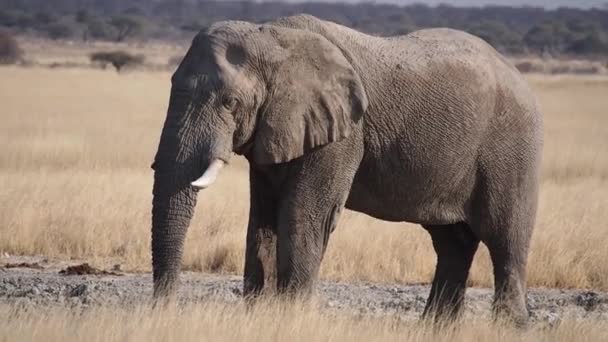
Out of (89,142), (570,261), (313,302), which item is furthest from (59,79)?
(313,302)

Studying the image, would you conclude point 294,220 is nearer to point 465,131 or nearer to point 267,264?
point 267,264

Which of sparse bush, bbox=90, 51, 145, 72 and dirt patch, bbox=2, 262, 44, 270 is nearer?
dirt patch, bbox=2, 262, 44, 270

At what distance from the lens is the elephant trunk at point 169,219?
739 centimetres

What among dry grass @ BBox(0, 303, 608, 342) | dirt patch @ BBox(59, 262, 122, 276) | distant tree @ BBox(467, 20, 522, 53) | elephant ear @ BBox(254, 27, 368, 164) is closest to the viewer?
dry grass @ BBox(0, 303, 608, 342)

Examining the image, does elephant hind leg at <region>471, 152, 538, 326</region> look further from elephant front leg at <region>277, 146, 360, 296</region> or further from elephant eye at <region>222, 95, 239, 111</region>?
elephant eye at <region>222, 95, 239, 111</region>

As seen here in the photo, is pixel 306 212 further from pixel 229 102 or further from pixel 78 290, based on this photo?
pixel 78 290

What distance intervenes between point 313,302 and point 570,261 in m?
4.13

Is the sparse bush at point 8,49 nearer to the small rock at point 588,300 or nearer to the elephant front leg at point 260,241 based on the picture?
the small rock at point 588,300

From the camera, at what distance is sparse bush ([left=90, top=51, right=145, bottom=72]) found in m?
57.7

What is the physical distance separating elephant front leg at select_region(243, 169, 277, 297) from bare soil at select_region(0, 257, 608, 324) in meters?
0.73

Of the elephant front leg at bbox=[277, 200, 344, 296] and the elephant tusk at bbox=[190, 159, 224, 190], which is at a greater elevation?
the elephant tusk at bbox=[190, 159, 224, 190]

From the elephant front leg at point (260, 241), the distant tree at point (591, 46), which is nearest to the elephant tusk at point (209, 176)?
the elephant front leg at point (260, 241)

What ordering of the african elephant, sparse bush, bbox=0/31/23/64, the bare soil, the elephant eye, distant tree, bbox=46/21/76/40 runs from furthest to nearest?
distant tree, bbox=46/21/76/40
sparse bush, bbox=0/31/23/64
the bare soil
the elephant eye
the african elephant

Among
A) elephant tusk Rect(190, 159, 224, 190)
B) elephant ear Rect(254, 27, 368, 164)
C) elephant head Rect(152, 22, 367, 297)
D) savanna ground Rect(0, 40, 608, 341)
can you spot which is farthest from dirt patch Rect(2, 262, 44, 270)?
elephant tusk Rect(190, 159, 224, 190)
